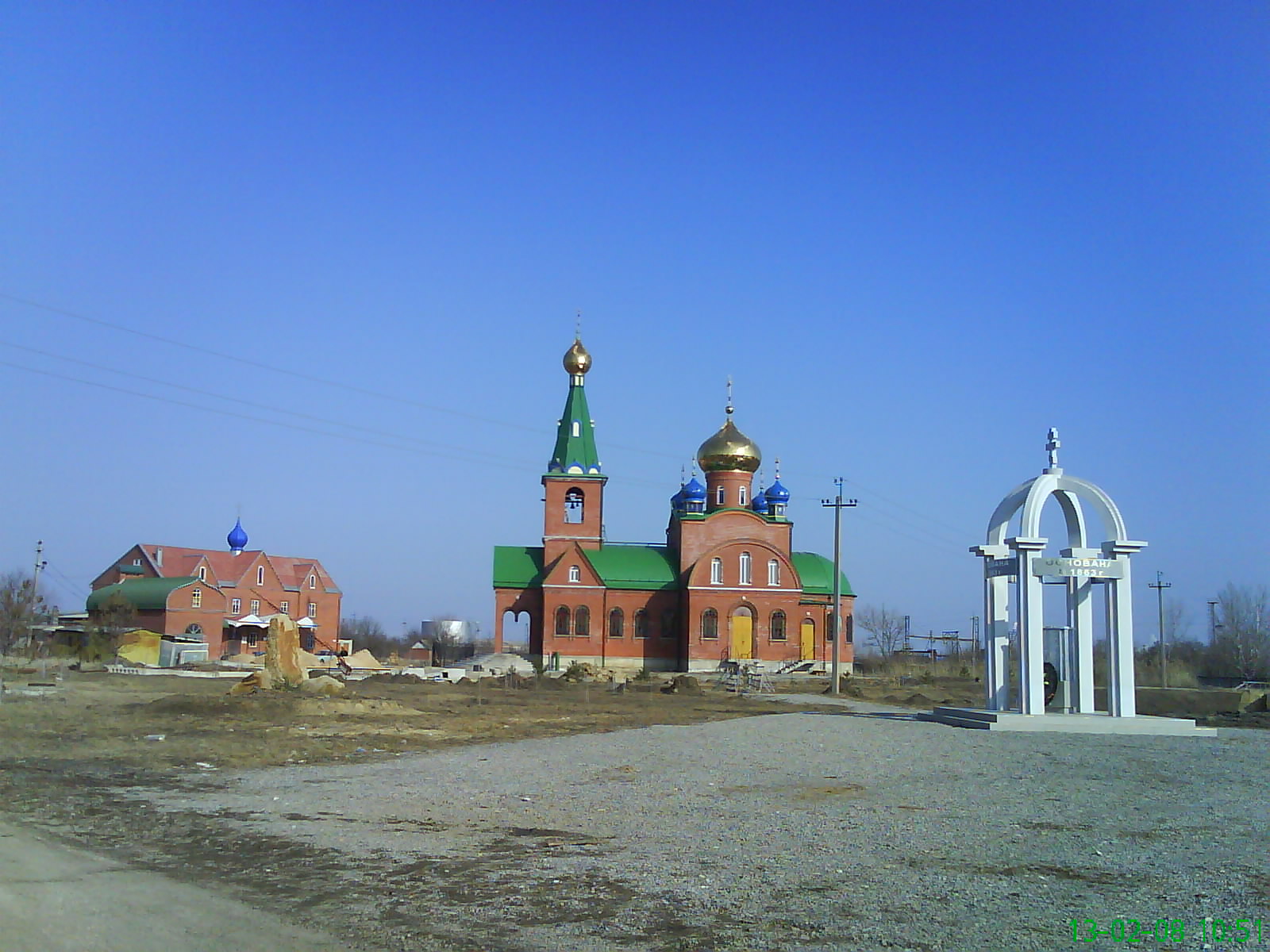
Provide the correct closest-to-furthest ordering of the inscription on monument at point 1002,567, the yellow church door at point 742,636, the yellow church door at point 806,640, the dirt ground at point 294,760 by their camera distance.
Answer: the dirt ground at point 294,760, the inscription on monument at point 1002,567, the yellow church door at point 742,636, the yellow church door at point 806,640

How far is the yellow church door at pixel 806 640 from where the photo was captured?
49812 mm

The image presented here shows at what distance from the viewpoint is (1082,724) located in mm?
19750

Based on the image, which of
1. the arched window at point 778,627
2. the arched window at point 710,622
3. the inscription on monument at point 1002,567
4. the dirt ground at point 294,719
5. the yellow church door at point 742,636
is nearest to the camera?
the dirt ground at point 294,719

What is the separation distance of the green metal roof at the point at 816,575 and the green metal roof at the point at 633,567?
5.90m

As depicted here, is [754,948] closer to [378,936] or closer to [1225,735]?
[378,936]

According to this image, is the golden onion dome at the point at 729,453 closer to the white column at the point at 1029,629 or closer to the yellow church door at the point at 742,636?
the yellow church door at the point at 742,636

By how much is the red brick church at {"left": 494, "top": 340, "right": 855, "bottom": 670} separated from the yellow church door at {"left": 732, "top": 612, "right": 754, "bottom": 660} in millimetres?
50

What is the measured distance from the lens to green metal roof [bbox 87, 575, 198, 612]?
184 ft

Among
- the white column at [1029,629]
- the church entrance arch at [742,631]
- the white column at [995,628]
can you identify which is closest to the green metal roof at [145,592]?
the church entrance arch at [742,631]

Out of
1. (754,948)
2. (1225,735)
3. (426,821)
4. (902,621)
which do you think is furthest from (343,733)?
(902,621)

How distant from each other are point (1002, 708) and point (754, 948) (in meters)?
16.4

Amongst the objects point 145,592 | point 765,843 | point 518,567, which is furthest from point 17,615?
point 765,843

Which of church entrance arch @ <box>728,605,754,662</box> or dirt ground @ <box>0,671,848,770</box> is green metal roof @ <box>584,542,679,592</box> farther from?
dirt ground @ <box>0,671,848,770</box>

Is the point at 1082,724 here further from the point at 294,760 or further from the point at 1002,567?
the point at 294,760
